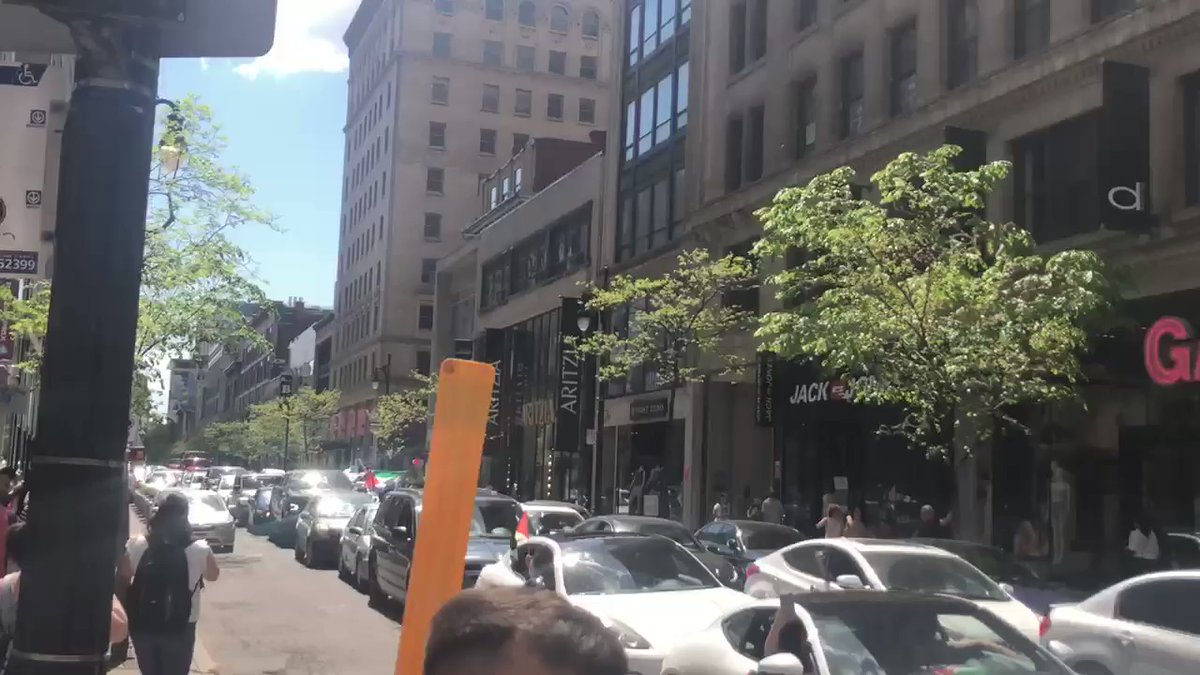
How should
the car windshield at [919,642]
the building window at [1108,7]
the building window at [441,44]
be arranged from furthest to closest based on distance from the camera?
the building window at [441,44] < the building window at [1108,7] < the car windshield at [919,642]

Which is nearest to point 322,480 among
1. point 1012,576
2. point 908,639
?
point 1012,576

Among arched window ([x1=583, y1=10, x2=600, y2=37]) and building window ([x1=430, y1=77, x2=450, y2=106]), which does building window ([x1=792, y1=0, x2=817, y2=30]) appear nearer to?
building window ([x1=430, y1=77, x2=450, y2=106])

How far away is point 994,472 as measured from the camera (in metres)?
22.1

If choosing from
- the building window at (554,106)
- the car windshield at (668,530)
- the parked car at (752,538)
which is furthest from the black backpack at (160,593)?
the building window at (554,106)

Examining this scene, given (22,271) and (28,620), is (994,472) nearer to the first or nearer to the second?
(22,271)

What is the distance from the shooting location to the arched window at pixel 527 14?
8444 cm

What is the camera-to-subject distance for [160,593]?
764 centimetres

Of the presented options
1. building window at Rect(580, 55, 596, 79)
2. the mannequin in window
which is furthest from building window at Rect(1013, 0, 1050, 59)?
building window at Rect(580, 55, 596, 79)

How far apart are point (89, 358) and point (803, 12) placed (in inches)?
1162

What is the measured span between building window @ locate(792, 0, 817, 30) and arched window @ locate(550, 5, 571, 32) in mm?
55774

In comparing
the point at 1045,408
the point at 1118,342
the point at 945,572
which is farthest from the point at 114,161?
the point at 1045,408

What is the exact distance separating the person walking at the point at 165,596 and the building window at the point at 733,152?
2647cm

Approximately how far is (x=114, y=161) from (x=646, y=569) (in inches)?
376

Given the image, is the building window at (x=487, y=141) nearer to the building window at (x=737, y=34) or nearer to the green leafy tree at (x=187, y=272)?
the building window at (x=737, y=34)
